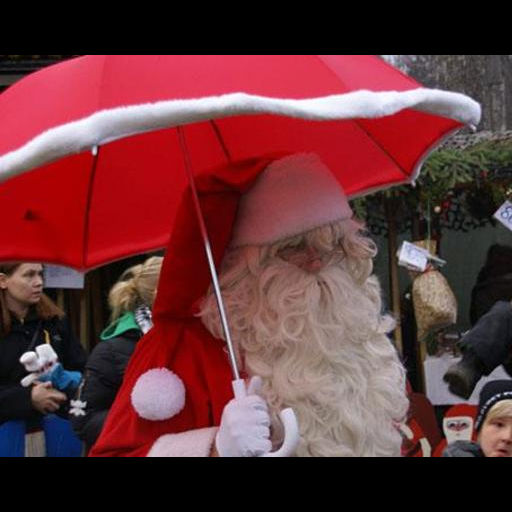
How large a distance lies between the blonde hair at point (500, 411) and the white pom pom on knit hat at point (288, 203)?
1.54 m

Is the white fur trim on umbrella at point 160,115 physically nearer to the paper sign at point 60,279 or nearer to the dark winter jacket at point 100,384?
the dark winter jacket at point 100,384

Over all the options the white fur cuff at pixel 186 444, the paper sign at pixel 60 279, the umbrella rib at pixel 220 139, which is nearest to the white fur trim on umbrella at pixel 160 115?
the white fur cuff at pixel 186 444

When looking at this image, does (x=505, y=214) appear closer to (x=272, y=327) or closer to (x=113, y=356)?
(x=113, y=356)

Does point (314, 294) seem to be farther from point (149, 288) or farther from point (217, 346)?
point (149, 288)

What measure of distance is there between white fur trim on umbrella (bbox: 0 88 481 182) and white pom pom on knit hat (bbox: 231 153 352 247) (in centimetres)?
57

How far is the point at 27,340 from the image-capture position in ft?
17.8

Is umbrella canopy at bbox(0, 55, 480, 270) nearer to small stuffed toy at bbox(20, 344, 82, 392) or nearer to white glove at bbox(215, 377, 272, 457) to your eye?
white glove at bbox(215, 377, 272, 457)

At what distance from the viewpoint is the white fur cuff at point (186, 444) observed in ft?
7.74

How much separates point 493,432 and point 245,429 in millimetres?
1904

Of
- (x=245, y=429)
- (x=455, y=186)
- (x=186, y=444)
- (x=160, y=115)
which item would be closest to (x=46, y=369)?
(x=455, y=186)

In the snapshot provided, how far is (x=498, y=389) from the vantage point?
4.14m

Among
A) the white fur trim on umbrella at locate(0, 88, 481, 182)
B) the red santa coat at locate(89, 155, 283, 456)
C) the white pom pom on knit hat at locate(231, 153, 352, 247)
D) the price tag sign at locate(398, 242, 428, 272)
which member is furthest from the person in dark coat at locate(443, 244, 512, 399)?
the white fur trim on umbrella at locate(0, 88, 481, 182)
